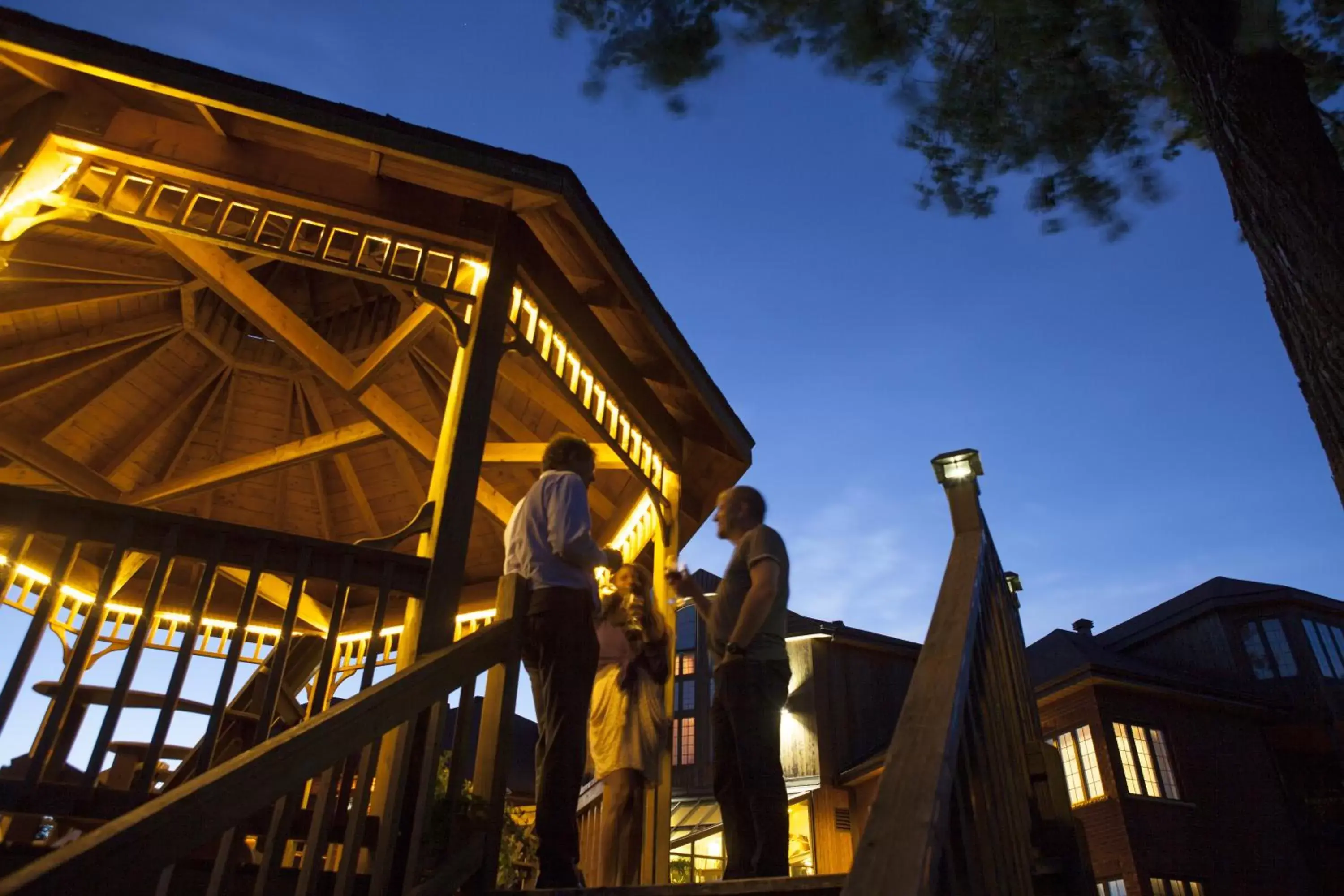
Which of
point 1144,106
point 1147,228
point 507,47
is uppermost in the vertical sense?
point 507,47

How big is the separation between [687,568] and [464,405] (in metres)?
1.42

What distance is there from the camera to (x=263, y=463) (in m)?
7.55

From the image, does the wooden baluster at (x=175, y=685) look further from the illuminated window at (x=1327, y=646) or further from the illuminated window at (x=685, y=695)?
the illuminated window at (x=1327, y=646)

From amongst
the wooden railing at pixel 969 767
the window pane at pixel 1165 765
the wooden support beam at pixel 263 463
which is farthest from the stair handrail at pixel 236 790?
the window pane at pixel 1165 765

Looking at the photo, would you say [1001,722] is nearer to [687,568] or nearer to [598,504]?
[687,568]

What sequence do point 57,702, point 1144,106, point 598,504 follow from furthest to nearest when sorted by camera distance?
point 598,504, point 1144,106, point 57,702

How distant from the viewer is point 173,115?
493cm

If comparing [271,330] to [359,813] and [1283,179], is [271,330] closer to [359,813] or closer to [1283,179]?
[359,813]

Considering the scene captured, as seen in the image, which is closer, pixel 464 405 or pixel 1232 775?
pixel 464 405

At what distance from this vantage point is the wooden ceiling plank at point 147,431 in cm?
907

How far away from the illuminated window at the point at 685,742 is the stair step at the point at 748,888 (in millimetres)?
18665

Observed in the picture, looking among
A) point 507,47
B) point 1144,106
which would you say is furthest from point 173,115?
point 507,47

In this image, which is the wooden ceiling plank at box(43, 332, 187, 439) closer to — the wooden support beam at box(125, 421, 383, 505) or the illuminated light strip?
the wooden support beam at box(125, 421, 383, 505)

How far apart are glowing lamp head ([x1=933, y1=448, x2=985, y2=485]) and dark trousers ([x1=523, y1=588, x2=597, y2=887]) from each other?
2.12 metres
